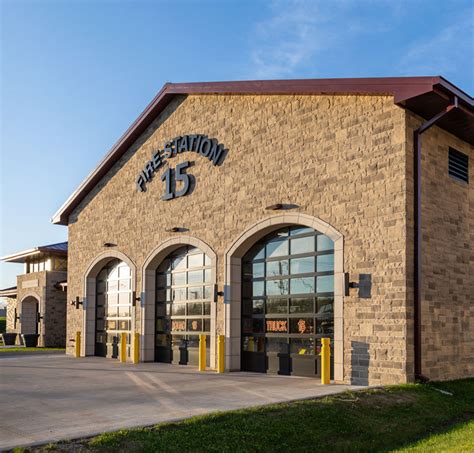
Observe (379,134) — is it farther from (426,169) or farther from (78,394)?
(78,394)

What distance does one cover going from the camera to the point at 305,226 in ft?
50.7

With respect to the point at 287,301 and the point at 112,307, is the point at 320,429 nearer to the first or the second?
the point at 287,301

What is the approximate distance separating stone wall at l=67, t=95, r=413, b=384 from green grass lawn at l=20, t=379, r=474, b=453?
1859 mm

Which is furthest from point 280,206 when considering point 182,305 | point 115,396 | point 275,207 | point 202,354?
point 115,396

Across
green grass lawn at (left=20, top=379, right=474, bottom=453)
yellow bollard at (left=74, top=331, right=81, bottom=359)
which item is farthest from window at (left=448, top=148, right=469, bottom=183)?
yellow bollard at (left=74, top=331, right=81, bottom=359)

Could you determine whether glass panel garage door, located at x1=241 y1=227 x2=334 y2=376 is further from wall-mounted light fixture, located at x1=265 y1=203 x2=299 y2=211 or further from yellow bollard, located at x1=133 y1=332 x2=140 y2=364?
yellow bollard, located at x1=133 y1=332 x2=140 y2=364

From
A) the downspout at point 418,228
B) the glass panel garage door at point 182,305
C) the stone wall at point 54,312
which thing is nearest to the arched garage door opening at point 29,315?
the stone wall at point 54,312

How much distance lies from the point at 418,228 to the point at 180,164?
874cm

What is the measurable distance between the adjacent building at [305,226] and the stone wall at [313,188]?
0.12ft

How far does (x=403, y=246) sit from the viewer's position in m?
12.7

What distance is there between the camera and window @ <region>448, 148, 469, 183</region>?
1462 centimetres

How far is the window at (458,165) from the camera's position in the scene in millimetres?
14623

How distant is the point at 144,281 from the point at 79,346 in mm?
5115

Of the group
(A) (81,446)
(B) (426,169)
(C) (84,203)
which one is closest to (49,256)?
(C) (84,203)
